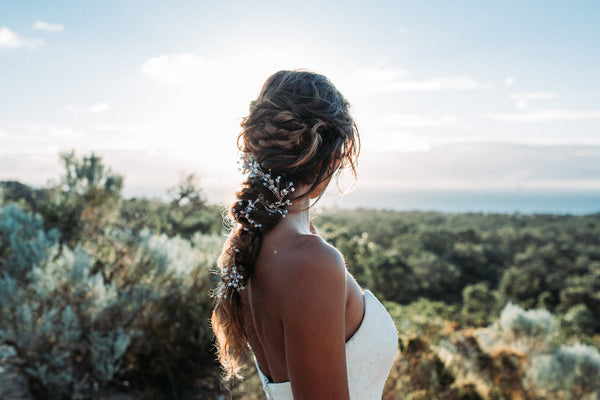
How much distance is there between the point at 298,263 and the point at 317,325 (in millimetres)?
181

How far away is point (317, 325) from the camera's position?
1.16 meters

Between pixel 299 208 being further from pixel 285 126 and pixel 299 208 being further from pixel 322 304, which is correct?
pixel 322 304

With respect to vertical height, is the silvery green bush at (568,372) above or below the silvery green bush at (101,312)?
below

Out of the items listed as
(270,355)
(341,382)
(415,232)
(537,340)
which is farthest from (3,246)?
(415,232)

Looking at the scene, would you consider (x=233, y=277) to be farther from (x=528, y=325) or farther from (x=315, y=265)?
(x=528, y=325)

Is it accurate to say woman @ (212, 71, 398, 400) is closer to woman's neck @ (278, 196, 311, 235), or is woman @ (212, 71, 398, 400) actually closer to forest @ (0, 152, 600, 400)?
woman's neck @ (278, 196, 311, 235)

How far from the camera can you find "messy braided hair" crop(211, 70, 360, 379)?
142cm

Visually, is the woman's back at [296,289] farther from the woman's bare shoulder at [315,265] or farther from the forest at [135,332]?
the forest at [135,332]

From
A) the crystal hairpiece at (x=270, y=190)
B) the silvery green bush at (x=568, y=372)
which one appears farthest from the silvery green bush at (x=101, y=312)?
the silvery green bush at (x=568, y=372)

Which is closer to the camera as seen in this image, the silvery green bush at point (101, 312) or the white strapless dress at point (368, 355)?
the white strapless dress at point (368, 355)

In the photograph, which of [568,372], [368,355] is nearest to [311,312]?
[368,355]

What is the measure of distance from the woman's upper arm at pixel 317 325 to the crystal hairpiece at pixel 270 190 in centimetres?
29

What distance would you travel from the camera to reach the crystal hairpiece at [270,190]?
4.63 feet

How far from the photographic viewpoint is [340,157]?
4.83 ft
